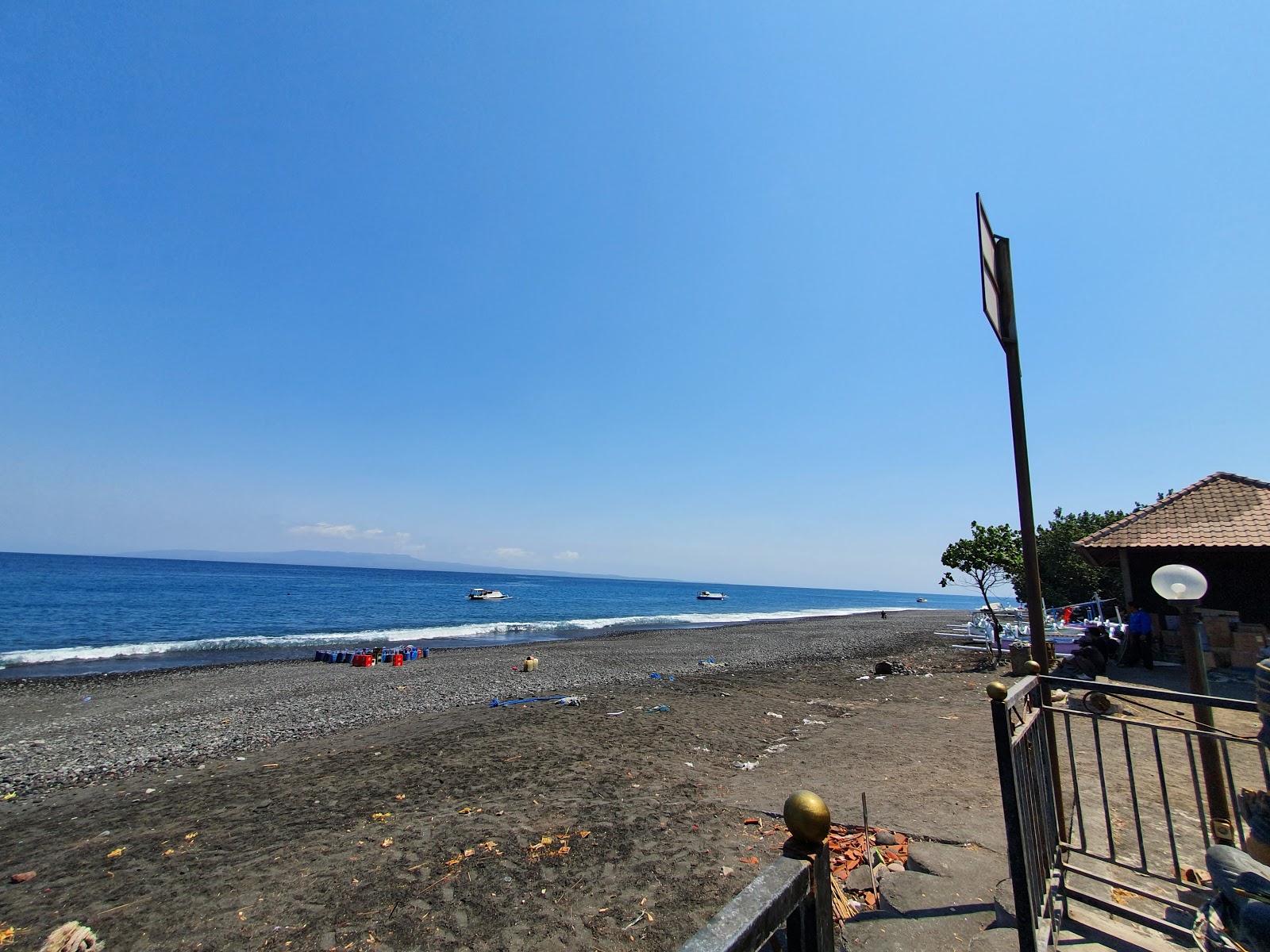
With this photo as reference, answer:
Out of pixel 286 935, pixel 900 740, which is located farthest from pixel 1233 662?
pixel 286 935

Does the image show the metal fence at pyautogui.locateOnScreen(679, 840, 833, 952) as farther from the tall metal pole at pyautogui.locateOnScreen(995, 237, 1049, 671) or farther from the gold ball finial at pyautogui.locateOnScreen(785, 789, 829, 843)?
the tall metal pole at pyautogui.locateOnScreen(995, 237, 1049, 671)

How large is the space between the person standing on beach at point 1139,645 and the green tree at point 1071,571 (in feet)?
72.1

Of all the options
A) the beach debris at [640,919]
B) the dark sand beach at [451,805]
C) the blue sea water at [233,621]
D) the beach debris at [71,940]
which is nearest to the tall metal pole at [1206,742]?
the dark sand beach at [451,805]

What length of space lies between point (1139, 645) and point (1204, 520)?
3.31 metres

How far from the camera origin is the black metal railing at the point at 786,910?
1.13 meters

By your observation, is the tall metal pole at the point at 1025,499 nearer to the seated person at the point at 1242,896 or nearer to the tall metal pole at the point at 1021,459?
the tall metal pole at the point at 1021,459

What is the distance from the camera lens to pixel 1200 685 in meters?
3.35

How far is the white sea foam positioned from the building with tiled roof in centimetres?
2646

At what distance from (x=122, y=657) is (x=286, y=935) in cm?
2673

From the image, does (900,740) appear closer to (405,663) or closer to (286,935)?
(286,935)

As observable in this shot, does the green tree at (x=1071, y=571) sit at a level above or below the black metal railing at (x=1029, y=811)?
above

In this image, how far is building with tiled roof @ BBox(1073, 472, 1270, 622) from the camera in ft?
37.9

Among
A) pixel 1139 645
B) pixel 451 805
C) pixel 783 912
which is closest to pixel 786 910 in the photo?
pixel 783 912

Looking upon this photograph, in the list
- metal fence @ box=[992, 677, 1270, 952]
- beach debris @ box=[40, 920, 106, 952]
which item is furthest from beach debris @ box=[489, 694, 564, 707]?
metal fence @ box=[992, 677, 1270, 952]
